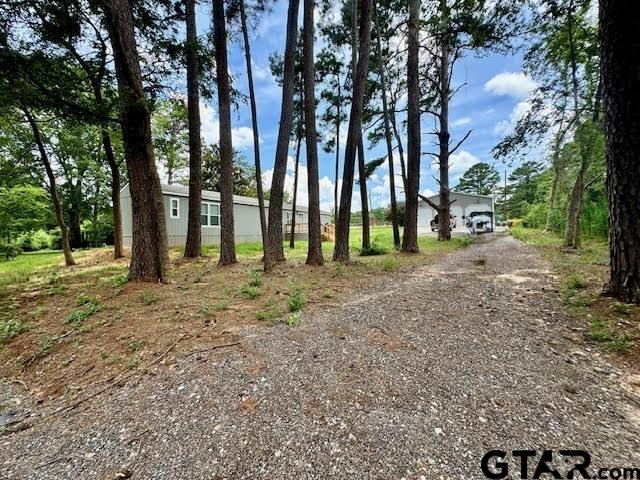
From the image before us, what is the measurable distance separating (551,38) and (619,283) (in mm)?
8597

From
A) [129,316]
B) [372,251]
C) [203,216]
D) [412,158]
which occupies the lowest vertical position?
[129,316]

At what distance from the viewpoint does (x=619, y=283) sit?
126 inches

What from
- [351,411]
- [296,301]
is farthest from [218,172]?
[351,411]

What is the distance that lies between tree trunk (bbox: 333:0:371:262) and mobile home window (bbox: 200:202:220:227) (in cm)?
987

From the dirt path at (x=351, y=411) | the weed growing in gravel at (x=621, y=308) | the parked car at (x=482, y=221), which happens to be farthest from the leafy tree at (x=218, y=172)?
the weed growing in gravel at (x=621, y=308)

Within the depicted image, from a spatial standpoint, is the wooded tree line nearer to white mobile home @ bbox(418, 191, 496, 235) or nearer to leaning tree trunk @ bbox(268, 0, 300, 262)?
leaning tree trunk @ bbox(268, 0, 300, 262)

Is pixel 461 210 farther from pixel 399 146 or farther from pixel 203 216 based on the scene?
pixel 203 216

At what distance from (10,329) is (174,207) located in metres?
11.3

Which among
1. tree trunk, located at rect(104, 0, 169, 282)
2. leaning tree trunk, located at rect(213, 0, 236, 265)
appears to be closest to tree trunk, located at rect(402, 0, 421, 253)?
leaning tree trunk, located at rect(213, 0, 236, 265)

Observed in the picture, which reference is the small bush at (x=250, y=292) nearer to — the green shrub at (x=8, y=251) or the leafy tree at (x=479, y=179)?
the green shrub at (x=8, y=251)

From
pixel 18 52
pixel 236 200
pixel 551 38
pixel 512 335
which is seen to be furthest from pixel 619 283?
pixel 236 200

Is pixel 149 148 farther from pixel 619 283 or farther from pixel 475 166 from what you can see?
pixel 475 166

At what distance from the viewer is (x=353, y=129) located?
23.8 ft

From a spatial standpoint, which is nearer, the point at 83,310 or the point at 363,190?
the point at 83,310
